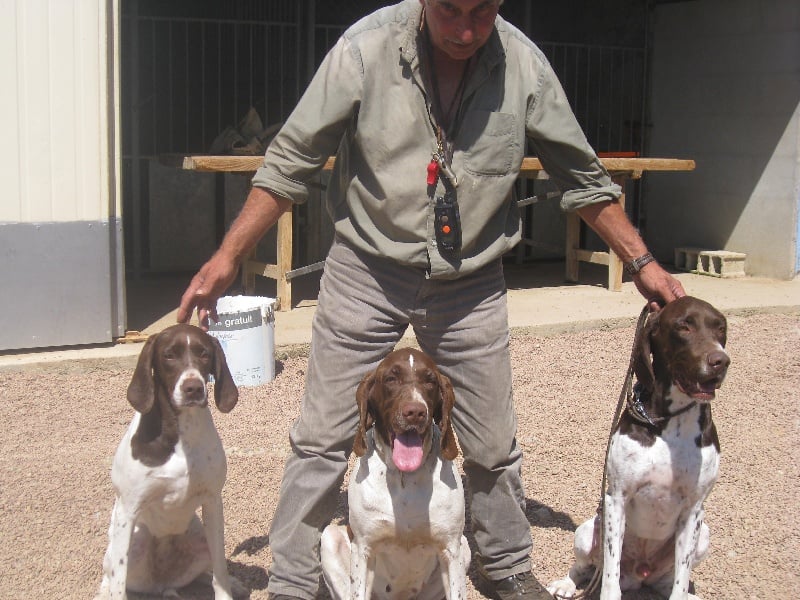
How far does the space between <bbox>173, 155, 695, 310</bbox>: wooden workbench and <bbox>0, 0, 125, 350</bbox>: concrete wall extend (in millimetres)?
888

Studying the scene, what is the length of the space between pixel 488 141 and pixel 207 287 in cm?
110

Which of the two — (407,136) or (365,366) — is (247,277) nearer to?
(365,366)

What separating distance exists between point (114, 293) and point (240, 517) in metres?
2.99

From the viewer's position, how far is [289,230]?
8461mm

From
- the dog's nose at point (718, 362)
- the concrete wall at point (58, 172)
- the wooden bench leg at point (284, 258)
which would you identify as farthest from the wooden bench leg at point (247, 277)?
the dog's nose at point (718, 362)

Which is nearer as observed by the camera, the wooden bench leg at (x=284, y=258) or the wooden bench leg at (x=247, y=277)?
the wooden bench leg at (x=284, y=258)

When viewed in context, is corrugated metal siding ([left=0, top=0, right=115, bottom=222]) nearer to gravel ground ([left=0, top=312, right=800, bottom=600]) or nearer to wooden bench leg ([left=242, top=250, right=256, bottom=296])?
gravel ground ([left=0, top=312, right=800, bottom=600])

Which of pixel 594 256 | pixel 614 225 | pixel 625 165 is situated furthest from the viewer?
pixel 594 256

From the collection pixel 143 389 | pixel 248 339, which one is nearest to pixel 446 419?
pixel 143 389

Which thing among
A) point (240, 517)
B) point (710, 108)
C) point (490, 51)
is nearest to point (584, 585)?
point (240, 517)

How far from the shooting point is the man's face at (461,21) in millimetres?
3604

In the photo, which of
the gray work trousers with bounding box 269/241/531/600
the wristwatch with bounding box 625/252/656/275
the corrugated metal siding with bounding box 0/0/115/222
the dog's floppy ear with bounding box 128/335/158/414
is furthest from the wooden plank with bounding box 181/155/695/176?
the dog's floppy ear with bounding box 128/335/158/414

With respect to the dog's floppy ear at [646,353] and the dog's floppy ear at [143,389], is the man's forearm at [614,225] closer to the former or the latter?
the dog's floppy ear at [646,353]

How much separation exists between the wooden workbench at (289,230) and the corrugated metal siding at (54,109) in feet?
3.31
